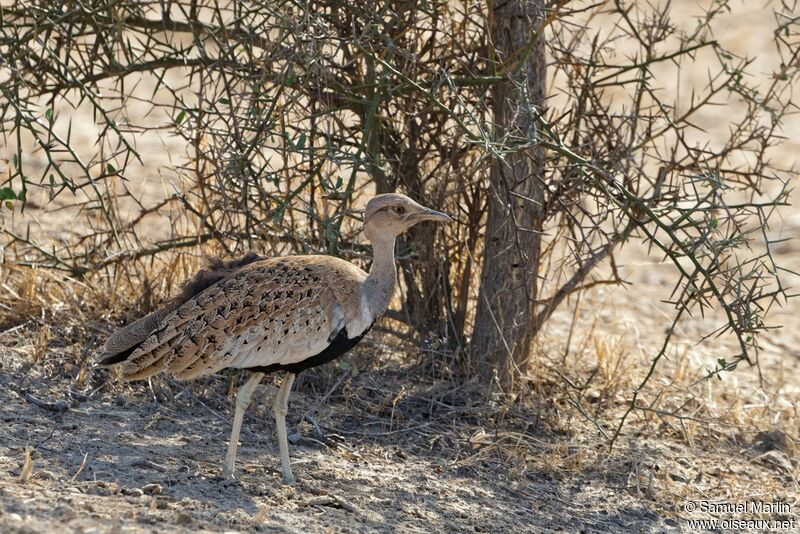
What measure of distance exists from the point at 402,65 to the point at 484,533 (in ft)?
8.15

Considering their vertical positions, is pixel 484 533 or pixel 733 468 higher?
pixel 733 468

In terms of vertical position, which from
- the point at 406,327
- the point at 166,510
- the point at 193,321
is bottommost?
the point at 166,510

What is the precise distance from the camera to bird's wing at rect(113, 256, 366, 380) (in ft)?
15.7

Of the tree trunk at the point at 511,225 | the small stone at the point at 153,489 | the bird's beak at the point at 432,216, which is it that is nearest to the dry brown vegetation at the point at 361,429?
the small stone at the point at 153,489

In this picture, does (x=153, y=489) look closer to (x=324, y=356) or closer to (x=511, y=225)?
(x=324, y=356)

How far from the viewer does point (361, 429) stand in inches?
225

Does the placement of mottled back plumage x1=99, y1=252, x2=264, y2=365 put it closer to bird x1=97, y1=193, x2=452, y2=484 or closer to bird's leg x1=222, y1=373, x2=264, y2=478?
bird x1=97, y1=193, x2=452, y2=484

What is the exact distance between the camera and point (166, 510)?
166 inches

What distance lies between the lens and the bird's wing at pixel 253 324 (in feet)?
15.7

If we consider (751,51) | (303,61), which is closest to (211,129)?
(303,61)

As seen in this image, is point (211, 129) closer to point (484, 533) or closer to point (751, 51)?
point (484, 533)

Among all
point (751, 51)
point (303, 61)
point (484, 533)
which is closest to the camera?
point (484, 533)

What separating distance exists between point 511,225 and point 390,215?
3.53 ft

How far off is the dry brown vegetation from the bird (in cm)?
41
